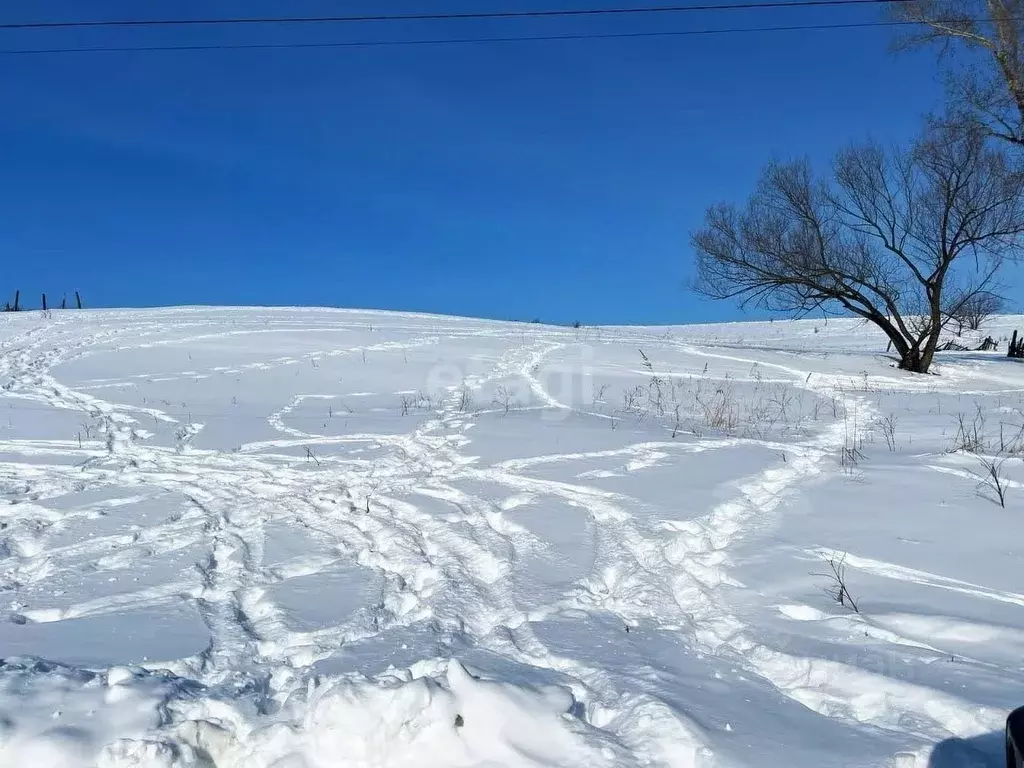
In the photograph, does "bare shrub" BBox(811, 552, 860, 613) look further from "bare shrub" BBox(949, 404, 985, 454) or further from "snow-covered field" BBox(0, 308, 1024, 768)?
"bare shrub" BBox(949, 404, 985, 454)

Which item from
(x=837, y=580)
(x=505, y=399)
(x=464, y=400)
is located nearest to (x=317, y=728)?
(x=837, y=580)

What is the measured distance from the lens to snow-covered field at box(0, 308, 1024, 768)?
7.66 ft


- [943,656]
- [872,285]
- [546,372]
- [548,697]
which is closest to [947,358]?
[872,285]

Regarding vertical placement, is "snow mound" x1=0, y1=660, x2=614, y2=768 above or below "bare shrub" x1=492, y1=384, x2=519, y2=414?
below

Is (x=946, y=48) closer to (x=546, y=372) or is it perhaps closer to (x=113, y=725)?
(x=546, y=372)

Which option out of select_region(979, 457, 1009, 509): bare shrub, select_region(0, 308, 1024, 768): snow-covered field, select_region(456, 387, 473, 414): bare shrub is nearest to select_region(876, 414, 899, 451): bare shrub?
select_region(0, 308, 1024, 768): snow-covered field

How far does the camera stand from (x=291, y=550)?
4.31m

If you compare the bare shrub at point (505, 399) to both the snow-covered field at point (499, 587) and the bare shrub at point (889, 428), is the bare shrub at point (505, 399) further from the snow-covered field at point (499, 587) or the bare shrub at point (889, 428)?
the bare shrub at point (889, 428)

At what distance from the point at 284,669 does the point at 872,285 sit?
16231 millimetres

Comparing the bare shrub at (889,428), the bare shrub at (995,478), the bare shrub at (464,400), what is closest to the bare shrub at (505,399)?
the bare shrub at (464,400)

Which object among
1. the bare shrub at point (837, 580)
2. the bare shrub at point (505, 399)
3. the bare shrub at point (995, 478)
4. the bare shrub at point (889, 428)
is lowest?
the bare shrub at point (837, 580)

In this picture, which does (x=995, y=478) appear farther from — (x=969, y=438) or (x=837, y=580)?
(x=969, y=438)

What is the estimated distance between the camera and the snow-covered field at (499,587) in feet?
7.66

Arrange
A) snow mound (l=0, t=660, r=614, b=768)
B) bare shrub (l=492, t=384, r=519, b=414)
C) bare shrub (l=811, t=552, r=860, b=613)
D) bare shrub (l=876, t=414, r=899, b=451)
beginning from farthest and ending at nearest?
bare shrub (l=492, t=384, r=519, b=414) → bare shrub (l=876, t=414, r=899, b=451) → bare shrub (l=811, t=552, r=860, b=613) → snow mound (l=0, t=660, r=614, b=768)
